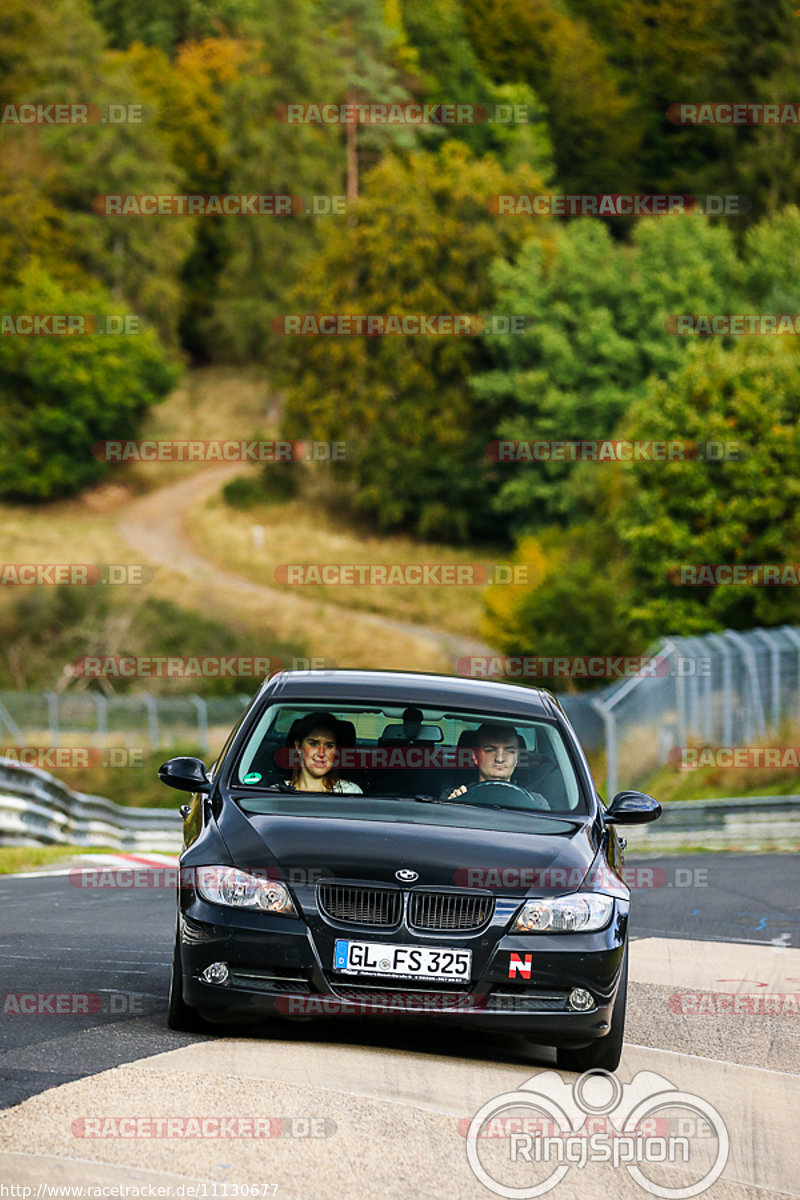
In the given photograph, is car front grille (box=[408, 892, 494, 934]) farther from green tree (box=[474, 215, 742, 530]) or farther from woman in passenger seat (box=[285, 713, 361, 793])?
green tree (box=[474, 215, 742, 530])

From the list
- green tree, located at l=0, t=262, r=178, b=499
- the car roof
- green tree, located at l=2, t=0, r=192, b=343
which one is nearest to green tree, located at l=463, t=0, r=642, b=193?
green tree, located at l=2, t=0, r=192, b=343

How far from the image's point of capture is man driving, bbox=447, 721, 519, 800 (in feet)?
27.0

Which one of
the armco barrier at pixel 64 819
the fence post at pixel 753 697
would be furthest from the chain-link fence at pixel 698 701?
the armco barrier at pixel 64 819

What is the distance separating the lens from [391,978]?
696 centimetres

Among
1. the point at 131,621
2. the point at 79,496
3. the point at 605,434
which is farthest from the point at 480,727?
the point at 79,496

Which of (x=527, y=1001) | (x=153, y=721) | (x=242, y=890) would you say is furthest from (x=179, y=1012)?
(x=153, y=721)

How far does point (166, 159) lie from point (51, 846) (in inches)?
3004

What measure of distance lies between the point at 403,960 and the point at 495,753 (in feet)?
5.03

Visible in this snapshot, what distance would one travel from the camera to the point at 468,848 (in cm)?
721

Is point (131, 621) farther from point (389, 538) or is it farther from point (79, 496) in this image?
point (79, 496)

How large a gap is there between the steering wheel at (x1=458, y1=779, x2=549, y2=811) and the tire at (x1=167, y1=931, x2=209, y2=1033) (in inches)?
56.9

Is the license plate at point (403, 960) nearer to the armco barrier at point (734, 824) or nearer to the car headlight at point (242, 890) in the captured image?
the car headlight at point (242, 890)

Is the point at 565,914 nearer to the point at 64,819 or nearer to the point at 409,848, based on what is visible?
the point at 409,848

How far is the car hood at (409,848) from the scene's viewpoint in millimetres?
7043
